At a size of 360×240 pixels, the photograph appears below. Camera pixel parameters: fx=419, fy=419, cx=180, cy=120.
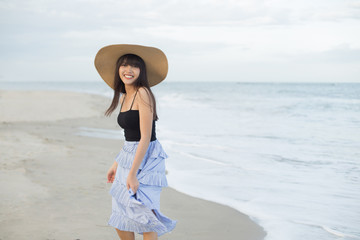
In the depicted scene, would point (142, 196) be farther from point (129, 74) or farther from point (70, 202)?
point (70, 202)

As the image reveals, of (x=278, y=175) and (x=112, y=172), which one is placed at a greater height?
(x=112, y=172)

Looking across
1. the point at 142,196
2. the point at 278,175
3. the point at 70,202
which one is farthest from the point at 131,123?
the point at 278,175

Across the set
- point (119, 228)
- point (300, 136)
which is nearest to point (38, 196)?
point (119, 228)

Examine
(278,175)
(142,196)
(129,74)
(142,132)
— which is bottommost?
(278,175)

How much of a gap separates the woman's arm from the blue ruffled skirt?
72 millimetres

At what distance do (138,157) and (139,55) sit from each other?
0.73 metres

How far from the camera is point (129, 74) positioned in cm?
288

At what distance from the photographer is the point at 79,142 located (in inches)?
369

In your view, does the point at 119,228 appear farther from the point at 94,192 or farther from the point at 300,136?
the point at 300,136

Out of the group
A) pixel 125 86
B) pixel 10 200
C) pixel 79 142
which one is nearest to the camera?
pixel 125 86

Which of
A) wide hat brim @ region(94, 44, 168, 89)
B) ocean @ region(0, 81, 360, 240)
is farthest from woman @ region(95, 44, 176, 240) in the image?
ocean @ region(0, 81, 360, 240)

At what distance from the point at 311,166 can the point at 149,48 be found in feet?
17.6

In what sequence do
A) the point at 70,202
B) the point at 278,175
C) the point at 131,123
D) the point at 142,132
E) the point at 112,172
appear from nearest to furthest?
the point at 142,132 < the point at 131,123 < the point at 112,172 < the point at 70,202 < the point at 278,175

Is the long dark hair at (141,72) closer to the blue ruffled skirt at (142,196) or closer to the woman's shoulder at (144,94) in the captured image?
the woman's shoulder at (144,94)
